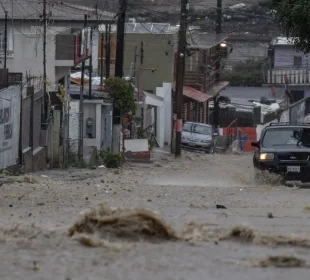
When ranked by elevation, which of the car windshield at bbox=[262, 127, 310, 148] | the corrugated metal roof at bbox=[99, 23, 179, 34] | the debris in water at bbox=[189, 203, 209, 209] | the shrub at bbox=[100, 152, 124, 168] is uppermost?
the corrugated metal roof at bbox=[99, 23, 179, 34]

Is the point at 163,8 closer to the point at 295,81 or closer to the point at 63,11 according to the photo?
the point at 295,81

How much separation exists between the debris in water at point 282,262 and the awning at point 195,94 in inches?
1726

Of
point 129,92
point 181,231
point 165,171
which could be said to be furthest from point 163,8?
point 181,231

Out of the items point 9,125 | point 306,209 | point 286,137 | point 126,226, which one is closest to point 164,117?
point 286,137

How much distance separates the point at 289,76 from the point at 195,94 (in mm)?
17369

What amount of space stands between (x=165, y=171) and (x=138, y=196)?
12.5 meters

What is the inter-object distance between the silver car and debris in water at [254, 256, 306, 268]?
121 feet

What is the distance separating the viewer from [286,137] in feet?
77.6

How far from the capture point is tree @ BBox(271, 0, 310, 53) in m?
24.9

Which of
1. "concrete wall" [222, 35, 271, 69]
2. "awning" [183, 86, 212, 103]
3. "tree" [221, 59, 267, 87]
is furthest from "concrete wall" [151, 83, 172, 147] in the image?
"concrete wall" [222, 35, 271, 69]

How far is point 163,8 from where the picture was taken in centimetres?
8169

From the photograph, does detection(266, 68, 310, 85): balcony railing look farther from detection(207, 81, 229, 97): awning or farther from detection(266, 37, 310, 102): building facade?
detection(207, 81, 229, 97): awning

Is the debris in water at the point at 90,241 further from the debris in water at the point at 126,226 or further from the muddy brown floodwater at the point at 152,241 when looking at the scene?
the debris in water at the point at 126,226

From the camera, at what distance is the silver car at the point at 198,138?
4662 centimetres
